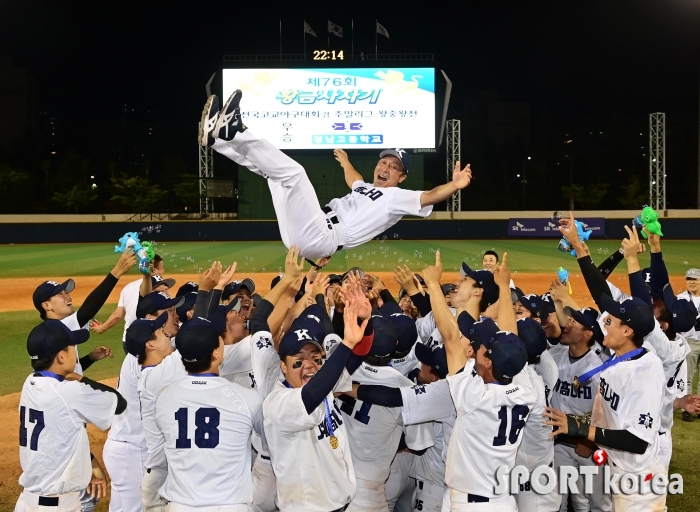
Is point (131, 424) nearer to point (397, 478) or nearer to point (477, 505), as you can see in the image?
point (397, 478)

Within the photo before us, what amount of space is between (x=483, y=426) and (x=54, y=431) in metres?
2.62

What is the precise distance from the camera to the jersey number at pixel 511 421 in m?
3.91

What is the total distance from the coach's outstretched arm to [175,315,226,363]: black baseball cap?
8.60 ft

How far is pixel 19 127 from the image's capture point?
266ft

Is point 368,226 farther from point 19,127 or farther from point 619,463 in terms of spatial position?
point 19,127

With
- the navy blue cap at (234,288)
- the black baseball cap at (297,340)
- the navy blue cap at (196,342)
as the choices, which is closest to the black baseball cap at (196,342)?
the navy blue cap at (196,342)

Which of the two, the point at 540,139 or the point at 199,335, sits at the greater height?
the point at 540,139

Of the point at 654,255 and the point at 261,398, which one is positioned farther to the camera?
the point at 654,255

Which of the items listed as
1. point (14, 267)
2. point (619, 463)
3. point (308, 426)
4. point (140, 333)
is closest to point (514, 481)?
point (619, 463)

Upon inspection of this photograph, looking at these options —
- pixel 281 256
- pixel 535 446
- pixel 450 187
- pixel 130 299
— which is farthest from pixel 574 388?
pixel 281 256

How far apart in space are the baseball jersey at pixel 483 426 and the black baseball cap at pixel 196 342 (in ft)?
4.65

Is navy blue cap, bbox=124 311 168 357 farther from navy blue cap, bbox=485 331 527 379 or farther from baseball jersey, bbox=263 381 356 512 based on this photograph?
navy blue cap, bbox=485 331 527 379

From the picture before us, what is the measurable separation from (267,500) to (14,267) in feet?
82.3

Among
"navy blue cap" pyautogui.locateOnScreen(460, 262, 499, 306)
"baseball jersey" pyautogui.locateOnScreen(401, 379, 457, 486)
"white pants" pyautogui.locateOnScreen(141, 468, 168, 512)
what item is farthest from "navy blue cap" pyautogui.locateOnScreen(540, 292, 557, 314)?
"white pants" pyautogui.locateOnScreen(141, 468, 168, 512)
